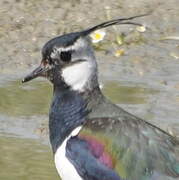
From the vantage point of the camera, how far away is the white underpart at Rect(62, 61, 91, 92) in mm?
7078

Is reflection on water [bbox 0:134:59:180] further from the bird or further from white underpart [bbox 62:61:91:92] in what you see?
white underpart [bbox 62:61:91:92]

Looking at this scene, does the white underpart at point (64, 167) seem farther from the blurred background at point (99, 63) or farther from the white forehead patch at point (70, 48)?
the blurred background at point (99, 63)

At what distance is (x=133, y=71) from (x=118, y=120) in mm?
3136

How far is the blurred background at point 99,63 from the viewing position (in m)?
8.30

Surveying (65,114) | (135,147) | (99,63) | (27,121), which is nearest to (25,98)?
(27,121)

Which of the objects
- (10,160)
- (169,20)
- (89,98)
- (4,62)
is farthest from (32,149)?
(169,20)

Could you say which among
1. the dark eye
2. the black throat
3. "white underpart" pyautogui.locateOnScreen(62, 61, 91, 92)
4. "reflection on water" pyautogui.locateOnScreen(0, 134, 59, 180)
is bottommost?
"reflection on water" pyautogui.locateOnScreen(0, 134, 59, 180)

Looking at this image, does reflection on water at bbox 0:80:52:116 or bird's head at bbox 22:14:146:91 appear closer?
bird's head at bbox 22:14:146:91

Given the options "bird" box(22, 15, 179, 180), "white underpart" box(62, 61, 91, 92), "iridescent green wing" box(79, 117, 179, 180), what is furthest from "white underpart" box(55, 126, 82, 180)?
"white underpart" box(62, 61, 91, 92)

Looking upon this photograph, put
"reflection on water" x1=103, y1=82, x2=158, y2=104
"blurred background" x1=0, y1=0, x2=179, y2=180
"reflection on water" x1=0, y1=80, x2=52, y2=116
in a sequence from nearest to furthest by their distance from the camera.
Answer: "blurred background" x1=0, y1=0, x2=179, y2=180 < "reflection on water" x1=0, y1=80, x2=52, y2=116 < "reflection on water" x1=103, y1=82, x2=158, y2=104

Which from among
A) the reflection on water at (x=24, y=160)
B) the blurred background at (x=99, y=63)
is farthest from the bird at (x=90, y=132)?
the blurred background at (x=99, y=63)

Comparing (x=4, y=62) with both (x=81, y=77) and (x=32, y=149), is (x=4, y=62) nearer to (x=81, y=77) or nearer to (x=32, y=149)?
(x=32, y=149)

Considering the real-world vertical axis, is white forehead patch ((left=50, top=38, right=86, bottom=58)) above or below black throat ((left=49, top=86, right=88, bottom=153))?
above

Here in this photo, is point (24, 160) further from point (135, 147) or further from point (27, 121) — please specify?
point (135, 147)
